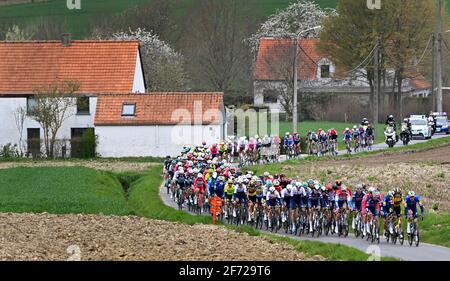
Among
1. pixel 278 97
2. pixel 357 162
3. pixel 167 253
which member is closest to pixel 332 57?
pixel 278 97

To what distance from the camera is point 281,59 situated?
105000 millimetres

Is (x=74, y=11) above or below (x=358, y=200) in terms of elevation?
above

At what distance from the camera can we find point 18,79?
80.2 meters

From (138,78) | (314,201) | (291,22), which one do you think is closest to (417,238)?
(314,201)

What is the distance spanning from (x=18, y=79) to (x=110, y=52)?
6184 mm

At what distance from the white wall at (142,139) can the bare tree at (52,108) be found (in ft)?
8.38

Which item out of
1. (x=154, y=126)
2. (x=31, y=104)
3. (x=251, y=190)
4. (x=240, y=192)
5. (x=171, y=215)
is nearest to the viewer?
(x=251, y=190)

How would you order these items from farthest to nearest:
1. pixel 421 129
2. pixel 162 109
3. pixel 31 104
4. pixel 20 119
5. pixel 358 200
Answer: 1. pixel 31 104
2. pixel 20 119
3. pixel 421 129
4. pixel 162 109
5. pixel 358 200

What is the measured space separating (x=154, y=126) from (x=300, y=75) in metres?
36.5

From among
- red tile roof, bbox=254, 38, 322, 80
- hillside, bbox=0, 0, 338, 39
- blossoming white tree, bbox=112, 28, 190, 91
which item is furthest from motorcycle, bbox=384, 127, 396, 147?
hillside, bbox=0, 0, 338, 39

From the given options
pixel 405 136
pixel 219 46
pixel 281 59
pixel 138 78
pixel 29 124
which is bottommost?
pixel 405 136

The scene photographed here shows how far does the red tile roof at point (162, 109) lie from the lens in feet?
243

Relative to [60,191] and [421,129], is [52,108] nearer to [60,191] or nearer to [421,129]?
[421,129]

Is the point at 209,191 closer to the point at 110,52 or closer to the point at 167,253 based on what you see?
the point at 167,253
